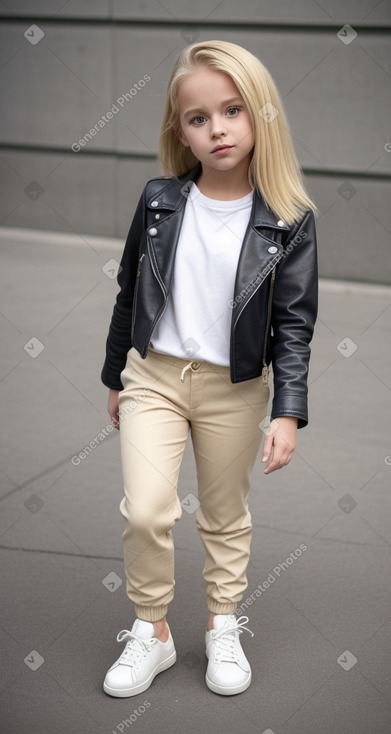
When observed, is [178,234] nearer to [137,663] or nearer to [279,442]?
[279,442]

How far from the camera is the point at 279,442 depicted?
96.3 inches

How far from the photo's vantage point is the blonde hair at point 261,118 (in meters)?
2.39

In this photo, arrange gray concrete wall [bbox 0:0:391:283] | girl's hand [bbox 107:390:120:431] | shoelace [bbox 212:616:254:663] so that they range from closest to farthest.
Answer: shoelace [bbox 212:616:254:663] → girl's hand [bbox 107:390:120:431] → gray concrete wall [bbox 0:0:391:283]

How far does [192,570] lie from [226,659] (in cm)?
65

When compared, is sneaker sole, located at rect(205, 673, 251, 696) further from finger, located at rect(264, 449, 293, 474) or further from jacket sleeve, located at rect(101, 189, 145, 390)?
jacket sleeve, located at rect(101, 189, 145, 390)

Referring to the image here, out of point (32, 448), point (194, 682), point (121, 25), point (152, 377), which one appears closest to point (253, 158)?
point (152, 377)

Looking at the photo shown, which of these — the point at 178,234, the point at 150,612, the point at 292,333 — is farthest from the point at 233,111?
the point at 150,612

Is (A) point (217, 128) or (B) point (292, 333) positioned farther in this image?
(B) point (292, 333)

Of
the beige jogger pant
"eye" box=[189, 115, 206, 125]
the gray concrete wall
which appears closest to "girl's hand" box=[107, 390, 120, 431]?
the beige jogger pant

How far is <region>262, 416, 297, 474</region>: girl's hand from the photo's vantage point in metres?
2.44

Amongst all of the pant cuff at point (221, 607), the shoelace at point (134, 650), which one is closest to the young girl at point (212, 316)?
the shoelace at point (134, 650)

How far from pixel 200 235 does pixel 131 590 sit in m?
0.96

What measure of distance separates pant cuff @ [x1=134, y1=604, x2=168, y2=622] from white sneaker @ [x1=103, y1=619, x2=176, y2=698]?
0.02 m

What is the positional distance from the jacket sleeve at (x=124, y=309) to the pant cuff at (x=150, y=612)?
63cm
